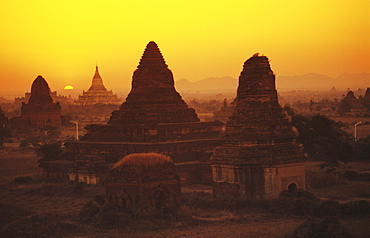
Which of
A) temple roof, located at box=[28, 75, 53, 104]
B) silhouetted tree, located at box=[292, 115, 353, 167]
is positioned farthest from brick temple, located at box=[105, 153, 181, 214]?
temple roof, located at box=[28, 75, 53, 104]

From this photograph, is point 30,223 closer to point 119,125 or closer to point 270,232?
point 270,232

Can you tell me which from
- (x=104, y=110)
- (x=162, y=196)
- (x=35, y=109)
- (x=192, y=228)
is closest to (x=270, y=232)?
(x=192, y=228)

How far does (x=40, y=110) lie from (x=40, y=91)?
2177 millimetres

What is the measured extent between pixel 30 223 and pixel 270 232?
648 centimetres

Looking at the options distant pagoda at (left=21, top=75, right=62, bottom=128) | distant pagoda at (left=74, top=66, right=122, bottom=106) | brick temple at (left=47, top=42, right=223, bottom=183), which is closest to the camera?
brick temple at (left=47, top=42, right=223, bottom=183)

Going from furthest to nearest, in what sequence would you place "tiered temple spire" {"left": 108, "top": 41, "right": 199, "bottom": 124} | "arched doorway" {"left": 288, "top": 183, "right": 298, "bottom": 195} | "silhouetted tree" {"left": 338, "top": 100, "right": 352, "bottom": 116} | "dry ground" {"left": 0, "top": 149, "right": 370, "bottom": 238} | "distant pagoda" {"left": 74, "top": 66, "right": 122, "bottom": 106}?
1. "distant pagoda" {"left": 74, "top": 66, "right": 122, "bottom": 106}
2. "silhouetted tree" {"left": 338, "top": 100, "right": 352, "bottom": 116}
3. "tiered temple spire" {"left": 108, "top": 41, "right": 199, "bottom": 124}
4. "arched doorway" {"left": 288, "top": 183, "right": 298, "bottom": 195}
5. "dry ground" {"left": 0, "top": 149, "right": 370, "bottom": 238}

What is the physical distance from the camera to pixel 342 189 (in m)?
29.2

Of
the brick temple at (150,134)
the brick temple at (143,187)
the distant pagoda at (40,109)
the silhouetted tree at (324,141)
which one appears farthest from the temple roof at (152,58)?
the distant pagoda at (40,109)

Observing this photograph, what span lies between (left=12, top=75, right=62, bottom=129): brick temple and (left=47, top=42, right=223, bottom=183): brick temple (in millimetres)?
42100

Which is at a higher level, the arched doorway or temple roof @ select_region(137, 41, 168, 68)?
temple roof @ select_region(137, 41, 168, 68)

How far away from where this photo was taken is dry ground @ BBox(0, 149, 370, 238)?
73.6ft

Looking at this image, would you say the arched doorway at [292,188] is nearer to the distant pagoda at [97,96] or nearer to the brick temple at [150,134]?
the brick temple at [150,134]

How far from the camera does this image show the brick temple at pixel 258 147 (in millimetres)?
27109

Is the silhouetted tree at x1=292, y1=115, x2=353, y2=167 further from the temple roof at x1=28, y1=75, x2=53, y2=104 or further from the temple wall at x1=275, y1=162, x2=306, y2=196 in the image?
the temple roof at x1=28, y1=75, x2=53, y2=104
